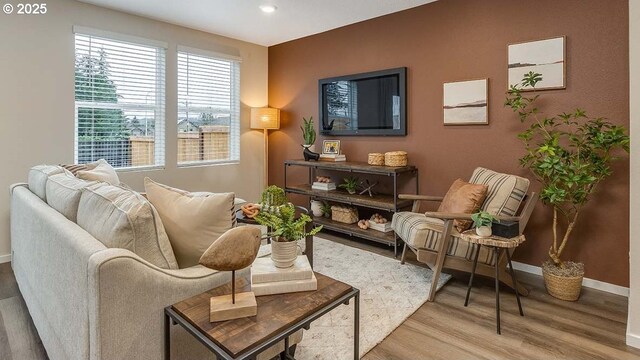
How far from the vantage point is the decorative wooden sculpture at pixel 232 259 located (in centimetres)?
112

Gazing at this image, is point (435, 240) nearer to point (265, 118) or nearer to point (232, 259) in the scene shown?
point (232, 259)

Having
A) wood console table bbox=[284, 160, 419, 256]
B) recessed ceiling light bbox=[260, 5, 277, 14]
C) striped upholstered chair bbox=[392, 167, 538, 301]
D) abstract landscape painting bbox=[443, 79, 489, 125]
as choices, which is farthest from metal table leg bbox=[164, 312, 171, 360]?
recessed ceiling light bbox=[260, 5, 277, 14]

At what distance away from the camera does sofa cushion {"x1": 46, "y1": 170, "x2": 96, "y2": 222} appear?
165cm

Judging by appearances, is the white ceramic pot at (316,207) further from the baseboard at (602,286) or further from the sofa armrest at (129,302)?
the sofa armrest at (129,302)

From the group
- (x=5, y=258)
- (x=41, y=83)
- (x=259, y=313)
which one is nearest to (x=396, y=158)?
(x=259, y=313)

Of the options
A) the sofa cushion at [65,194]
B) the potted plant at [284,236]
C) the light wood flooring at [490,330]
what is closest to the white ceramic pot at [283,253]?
the potted plant at [284,236]

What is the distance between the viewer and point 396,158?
351 centimetres

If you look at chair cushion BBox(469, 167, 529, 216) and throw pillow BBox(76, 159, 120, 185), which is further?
chair cushion BBox(469, 167, 529, 216)

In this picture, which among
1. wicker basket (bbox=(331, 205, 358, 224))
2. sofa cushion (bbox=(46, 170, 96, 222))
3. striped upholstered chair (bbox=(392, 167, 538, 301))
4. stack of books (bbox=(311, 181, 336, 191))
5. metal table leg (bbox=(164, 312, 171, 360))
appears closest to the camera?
metal table leg (bbox=(164, 312, 171, 360))

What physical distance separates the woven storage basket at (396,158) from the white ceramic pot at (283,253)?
7.81ft

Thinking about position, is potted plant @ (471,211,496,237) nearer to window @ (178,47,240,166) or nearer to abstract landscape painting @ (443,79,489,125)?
abstract landscape painting @ (443,79,489,125)

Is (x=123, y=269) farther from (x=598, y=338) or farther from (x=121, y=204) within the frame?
(x=598, y=338)

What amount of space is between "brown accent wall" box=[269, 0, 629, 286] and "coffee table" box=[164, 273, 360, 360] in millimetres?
2373

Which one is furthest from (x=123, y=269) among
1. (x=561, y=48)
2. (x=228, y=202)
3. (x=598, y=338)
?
(x=561, y=48)
